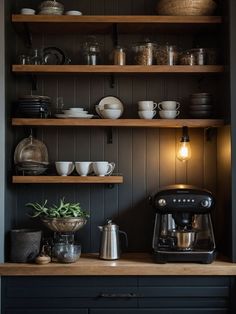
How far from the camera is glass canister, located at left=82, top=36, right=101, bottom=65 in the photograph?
3039mm

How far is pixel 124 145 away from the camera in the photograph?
125 inches

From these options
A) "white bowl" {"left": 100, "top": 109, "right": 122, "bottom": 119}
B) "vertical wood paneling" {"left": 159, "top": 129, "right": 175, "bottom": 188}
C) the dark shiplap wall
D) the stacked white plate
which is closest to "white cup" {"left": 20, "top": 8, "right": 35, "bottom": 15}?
the dark shiplap wall

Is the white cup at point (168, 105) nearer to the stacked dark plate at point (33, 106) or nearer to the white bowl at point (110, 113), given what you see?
the white bowl at point (110, 113)

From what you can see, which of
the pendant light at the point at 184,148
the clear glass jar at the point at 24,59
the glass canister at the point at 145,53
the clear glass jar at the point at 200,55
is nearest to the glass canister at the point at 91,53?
the glass canister at the point at 145,53

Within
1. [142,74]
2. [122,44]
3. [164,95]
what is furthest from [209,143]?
[122,44]

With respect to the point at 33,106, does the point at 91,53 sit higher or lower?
higher

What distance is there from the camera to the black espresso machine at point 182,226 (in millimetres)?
2744

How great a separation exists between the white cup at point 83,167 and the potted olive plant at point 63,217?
7.9 inches
